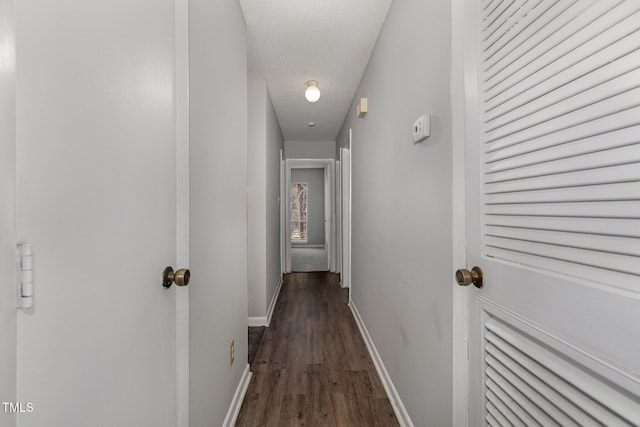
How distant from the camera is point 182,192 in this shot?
102 cm

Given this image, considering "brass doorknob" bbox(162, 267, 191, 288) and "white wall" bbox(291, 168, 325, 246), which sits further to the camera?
"white wall" bbox(291, 168, 325, 246)

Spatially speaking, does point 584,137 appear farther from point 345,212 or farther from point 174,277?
point 345,212

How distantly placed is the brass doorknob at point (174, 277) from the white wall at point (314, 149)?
4.87 m

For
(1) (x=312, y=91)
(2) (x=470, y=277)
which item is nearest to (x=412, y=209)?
(2) (x=470, y=277)

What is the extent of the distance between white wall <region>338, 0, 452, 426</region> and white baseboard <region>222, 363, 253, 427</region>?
3.06ft

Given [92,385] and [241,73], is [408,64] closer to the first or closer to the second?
[241,73]

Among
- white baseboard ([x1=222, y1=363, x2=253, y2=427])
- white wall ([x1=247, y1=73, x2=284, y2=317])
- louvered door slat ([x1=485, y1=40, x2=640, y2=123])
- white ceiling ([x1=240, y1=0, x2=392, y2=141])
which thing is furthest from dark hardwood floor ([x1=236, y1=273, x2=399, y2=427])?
white ceiling ([x1=240, y1=0, x2=392, y2=141])

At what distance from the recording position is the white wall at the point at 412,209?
3.88ft

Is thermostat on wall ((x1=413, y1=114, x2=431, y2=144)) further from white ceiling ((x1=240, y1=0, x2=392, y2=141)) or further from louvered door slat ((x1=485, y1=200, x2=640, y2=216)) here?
white ceiling ((x1=240, y1=0, x2=392, y2=141))

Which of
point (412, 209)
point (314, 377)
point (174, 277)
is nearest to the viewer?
point (174, 277)

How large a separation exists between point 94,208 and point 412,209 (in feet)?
4.36

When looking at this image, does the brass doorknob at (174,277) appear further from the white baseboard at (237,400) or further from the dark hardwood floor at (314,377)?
the dark hardwood floor at (314,377)

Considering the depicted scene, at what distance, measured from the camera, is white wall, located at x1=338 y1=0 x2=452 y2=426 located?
3.88 feet

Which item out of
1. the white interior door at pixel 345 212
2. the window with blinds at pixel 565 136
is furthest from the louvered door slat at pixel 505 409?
the white interior door at pixel 345 212
